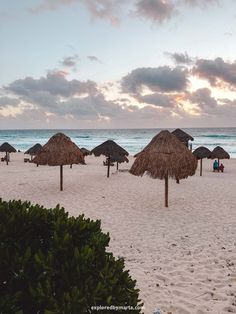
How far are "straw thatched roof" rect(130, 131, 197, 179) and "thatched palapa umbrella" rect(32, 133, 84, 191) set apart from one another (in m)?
4.52

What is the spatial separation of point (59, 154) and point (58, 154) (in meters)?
0.05

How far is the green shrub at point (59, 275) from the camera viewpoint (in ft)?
9.73

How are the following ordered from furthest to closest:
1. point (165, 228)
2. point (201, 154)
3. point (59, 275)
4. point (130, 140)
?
point (130, 140) < point (201, 154) < point (165, 228) < point (59, 275)

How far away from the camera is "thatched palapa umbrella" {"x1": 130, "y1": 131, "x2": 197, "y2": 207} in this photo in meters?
13.6

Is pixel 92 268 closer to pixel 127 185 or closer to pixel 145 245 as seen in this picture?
pixel 145 245

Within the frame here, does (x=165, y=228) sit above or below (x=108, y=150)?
below

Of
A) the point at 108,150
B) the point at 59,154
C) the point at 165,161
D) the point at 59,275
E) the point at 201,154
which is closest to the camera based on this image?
the point at 59,275

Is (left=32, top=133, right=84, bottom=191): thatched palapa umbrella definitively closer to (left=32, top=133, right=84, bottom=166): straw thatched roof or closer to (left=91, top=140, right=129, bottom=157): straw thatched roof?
(left=32, top=133, right=84, bottom=166): straw thatched roof

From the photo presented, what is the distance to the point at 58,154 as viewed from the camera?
17.1 meters

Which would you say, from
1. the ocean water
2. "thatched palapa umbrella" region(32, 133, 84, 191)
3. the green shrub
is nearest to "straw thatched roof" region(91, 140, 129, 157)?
"thatched palapa umbrella" region(32, 133, 84, 191)

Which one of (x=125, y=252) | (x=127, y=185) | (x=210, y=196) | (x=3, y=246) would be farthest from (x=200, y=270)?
(x=127, y=185)

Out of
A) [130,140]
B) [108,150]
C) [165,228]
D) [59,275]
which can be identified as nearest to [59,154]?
[108,150]

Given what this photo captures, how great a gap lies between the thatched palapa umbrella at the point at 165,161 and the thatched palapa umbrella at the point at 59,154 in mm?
4515

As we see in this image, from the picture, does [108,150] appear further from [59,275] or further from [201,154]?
[59,275]
